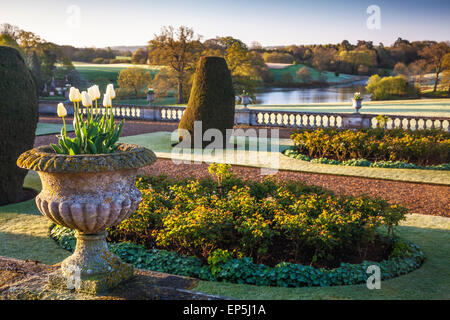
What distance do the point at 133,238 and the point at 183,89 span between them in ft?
142

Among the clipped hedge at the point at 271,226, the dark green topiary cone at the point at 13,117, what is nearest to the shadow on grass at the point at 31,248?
the clipped hedge at the point at 271,226

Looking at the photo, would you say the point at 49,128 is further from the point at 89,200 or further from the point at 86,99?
the point at 89,200

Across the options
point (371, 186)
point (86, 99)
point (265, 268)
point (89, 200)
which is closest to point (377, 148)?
point (371, 186)

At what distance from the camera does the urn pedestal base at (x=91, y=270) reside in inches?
177

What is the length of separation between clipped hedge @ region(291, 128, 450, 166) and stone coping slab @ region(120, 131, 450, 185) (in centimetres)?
93

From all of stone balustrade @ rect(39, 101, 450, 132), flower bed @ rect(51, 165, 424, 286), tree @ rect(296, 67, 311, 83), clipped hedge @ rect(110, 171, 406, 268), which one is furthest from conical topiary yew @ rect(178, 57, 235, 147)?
tree @ rect(296, 67, 311, 83)

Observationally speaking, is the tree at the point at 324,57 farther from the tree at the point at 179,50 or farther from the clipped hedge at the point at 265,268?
the clipped hedge at the point at 265,268

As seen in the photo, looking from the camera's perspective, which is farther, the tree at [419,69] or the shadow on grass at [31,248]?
the tree at [419,69]

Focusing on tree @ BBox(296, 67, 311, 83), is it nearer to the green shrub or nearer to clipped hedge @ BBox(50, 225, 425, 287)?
the green shrub

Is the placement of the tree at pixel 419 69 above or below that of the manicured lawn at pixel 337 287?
above

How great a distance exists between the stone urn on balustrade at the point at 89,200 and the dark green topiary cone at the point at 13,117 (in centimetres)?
545

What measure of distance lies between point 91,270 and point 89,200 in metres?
0.74

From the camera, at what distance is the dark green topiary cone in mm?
9430

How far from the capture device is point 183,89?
4912 centimetres
